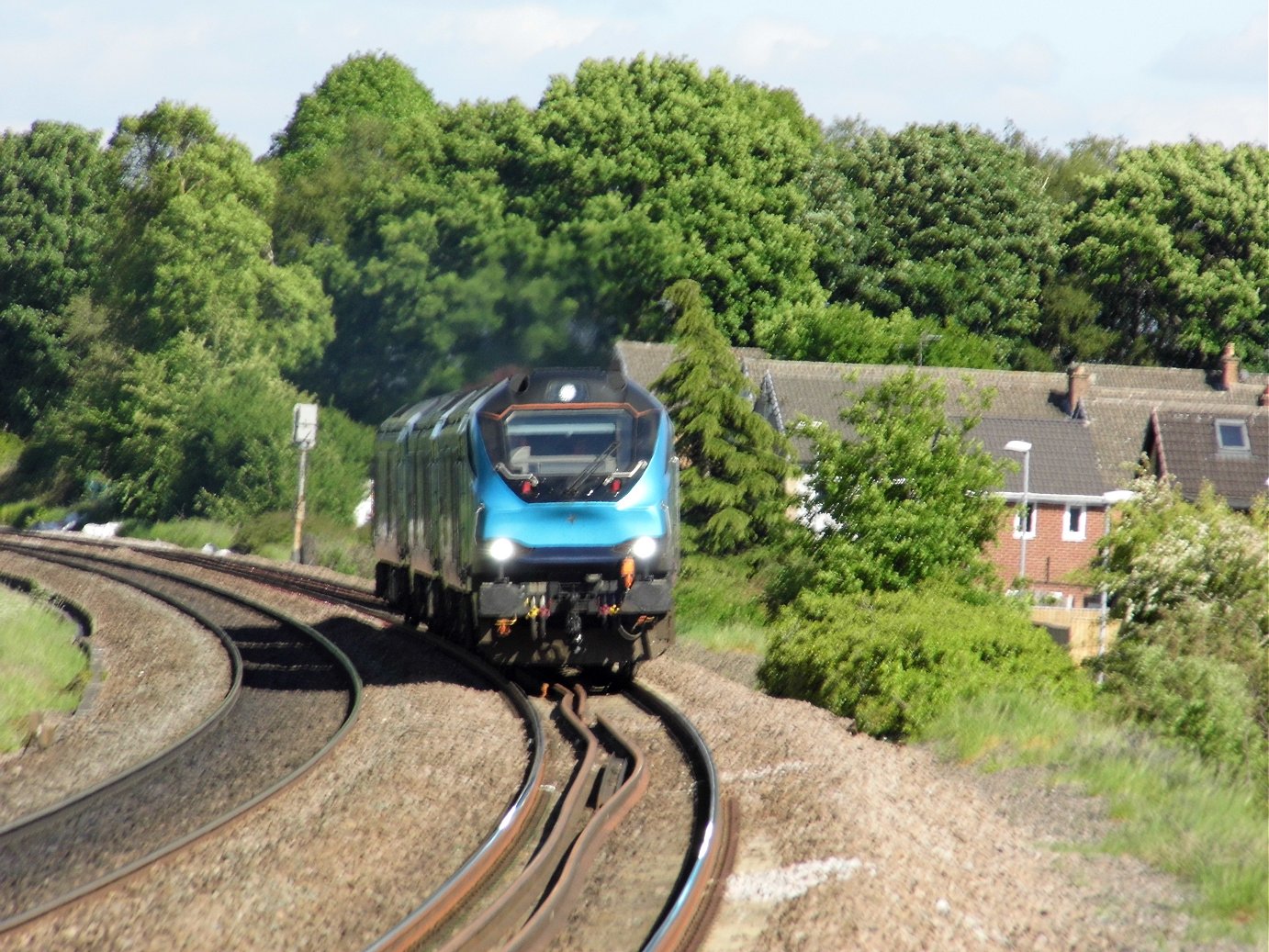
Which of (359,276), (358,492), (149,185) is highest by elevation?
(149,185)

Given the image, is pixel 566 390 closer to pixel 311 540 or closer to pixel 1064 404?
pixel 311 540

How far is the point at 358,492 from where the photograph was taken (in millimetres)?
45250

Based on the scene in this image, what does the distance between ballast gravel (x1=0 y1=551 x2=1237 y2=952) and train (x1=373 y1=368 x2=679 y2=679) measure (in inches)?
56.4

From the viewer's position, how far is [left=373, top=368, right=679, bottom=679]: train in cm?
1584

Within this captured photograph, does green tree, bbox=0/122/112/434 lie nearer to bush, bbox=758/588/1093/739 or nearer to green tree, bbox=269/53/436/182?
green tree, bbox=269/53/436/182

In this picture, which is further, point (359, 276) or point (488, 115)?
point (488, 115)

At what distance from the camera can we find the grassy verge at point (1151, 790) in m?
8.42

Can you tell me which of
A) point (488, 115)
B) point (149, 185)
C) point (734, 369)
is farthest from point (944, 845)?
point (149, 185)

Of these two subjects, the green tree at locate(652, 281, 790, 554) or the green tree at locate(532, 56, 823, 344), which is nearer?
the green tree at locate(652, 281, 790, 554)

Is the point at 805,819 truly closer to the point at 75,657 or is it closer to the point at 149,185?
the point at 75,657

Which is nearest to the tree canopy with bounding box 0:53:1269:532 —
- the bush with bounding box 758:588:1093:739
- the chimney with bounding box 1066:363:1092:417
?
the chimney with bounding box 1066:363:1092:417

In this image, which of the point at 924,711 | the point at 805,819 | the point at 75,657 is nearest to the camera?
the point at 805,819

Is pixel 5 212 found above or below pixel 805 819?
above

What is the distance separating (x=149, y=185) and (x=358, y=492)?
2425 cm
